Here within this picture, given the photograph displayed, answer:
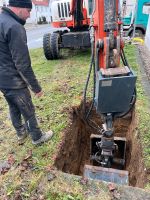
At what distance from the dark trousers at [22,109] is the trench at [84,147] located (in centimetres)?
53

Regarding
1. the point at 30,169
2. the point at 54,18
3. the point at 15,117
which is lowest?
the point at 30,169

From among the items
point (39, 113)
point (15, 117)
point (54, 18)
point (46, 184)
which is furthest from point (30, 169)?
point (54, 18)

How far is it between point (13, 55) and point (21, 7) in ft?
2.01

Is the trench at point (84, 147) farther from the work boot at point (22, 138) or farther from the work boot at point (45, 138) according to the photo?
the work boot at point (22, 138)

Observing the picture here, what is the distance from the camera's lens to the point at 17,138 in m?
4.20

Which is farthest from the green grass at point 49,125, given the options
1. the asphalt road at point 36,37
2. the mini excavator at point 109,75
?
the asphalt road at point 36,37

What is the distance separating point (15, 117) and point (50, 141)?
679 mm

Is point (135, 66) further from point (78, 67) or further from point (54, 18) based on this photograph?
point (54, 18)

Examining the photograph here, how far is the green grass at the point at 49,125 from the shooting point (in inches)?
125

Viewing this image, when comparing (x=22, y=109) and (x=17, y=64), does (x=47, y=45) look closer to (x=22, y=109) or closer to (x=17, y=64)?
(x=22, y=109)

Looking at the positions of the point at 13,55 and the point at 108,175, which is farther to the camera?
the point at 108,175

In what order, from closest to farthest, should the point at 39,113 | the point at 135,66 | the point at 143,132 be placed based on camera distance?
the point at 143,132 → the point at 39,113 → the point at 135,66

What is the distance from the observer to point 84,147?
17.4 ft

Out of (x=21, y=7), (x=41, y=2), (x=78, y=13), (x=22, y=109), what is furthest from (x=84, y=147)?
(x=41, y=2)
